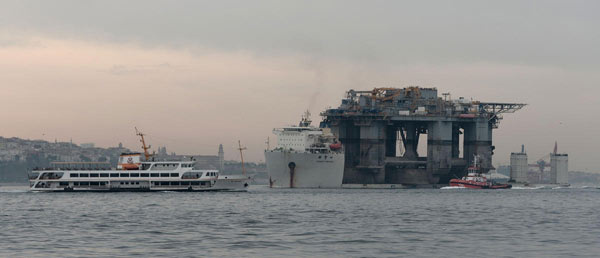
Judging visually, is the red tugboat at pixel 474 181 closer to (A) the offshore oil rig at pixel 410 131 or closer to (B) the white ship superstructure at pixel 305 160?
(A) the offshore oil rig at pixel 410 131

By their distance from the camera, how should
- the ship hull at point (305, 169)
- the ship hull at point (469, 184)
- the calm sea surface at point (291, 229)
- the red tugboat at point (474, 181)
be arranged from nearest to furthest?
the calm sea surface at point (291, 229) → the ship hull at point (305, 169) → the ship hull at point (469, 184) → the red tugboat at point (474, 181)

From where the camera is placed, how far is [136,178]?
125 meters

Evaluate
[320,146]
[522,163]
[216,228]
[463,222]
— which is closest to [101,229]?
[216,228]

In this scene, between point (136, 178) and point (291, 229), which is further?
point (136, 178)

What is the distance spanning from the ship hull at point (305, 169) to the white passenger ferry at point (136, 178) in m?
36.6

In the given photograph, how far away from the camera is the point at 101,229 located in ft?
222

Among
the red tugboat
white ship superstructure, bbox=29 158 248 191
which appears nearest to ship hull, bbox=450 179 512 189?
the red tugboat

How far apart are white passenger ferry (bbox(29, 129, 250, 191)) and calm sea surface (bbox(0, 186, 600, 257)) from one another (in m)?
22.0

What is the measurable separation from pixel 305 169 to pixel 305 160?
158 cm

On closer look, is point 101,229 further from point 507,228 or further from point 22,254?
point 507,228

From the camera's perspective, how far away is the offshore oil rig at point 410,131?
577 ft

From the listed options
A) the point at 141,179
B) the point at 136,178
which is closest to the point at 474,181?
the point at 141,179

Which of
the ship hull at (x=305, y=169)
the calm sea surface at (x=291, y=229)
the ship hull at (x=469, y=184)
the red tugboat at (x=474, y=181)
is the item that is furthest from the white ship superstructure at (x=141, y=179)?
the red tugboat at (x=474, y=181)

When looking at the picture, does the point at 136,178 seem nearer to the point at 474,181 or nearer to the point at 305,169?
the point at 305,169
